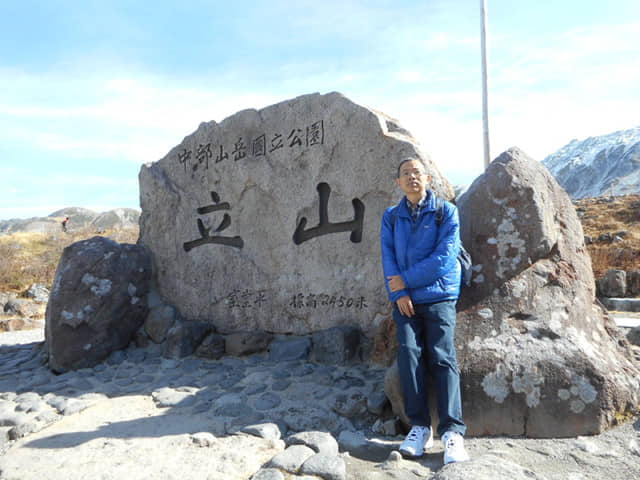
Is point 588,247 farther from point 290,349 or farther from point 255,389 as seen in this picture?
point 255,389

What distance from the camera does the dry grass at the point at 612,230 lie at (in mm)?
12837

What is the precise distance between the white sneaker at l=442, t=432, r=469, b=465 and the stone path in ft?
0.25

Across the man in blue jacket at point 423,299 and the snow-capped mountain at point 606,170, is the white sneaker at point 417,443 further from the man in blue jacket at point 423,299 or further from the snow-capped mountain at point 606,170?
the snow-capped mountain at point 606,170

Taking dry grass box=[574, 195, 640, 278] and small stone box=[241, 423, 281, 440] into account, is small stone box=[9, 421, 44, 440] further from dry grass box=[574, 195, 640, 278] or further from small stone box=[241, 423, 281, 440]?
dry grass box=[574, 195, 640, 278]

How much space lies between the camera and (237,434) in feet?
10.2

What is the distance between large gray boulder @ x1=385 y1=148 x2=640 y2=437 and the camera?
113 inches

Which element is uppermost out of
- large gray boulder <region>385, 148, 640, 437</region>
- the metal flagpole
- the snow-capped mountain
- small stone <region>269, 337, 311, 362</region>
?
the snow-capped mountain

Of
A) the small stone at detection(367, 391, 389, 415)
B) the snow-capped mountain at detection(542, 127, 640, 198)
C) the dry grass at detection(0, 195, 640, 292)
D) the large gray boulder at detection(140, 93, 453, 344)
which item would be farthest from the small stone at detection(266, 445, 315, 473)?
the snow-capped mountain at detection(542, 127, 640, 198)

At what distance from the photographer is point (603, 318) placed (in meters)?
3.55

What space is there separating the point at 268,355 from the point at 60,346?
2.27 m

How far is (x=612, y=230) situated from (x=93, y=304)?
17363 mm

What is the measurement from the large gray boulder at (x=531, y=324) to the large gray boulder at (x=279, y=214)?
681 mm

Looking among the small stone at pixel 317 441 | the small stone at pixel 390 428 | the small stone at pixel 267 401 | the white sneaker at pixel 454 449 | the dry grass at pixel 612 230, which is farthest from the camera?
the dry grass at pixel 612 230

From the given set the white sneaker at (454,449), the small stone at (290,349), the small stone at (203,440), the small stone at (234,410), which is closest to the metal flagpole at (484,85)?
the small stone at (290,349)
